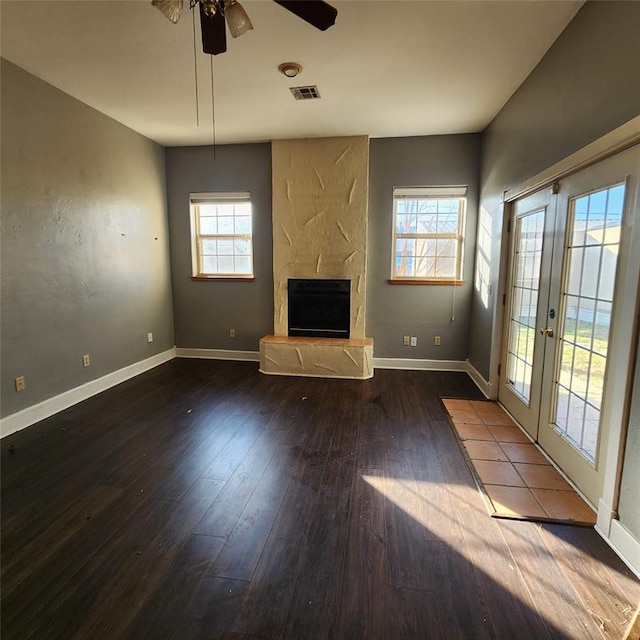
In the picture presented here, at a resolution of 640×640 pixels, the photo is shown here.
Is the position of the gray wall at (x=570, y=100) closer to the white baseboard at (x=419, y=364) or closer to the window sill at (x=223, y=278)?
the white baseboard at (x=419, y=364)

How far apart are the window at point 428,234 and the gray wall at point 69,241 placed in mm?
3145

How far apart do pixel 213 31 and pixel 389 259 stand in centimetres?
312

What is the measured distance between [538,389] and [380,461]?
1312 mm

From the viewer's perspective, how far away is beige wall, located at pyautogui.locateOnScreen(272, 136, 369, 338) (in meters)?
4.33

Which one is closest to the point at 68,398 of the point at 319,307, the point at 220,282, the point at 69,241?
the point at 69,241

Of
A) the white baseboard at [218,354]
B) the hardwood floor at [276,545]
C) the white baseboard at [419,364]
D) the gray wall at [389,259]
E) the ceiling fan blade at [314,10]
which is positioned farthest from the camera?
the white baseboard at [218,354]

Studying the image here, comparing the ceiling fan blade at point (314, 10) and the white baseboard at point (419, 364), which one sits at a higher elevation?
the ceiling fan blade at point (314, 10)

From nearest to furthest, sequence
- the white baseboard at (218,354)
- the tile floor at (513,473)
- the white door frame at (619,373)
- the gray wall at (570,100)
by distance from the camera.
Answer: the white door frame at (619,373) → the gray wall at (570,100) → the tile floor at (513,473) → the white baseboard at (218,354)

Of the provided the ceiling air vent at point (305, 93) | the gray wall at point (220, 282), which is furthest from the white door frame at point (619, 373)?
the gray wall at point (220, 282)

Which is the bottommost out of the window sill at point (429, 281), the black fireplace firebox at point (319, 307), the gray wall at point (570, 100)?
the black fireplace firebox at point (319, 307)

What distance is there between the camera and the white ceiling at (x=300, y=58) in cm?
215

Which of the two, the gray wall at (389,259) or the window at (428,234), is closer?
the gray wall at (389,259)

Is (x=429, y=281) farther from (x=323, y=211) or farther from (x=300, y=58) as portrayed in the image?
(x=300, y=58)

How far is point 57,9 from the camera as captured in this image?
83.6 inches
